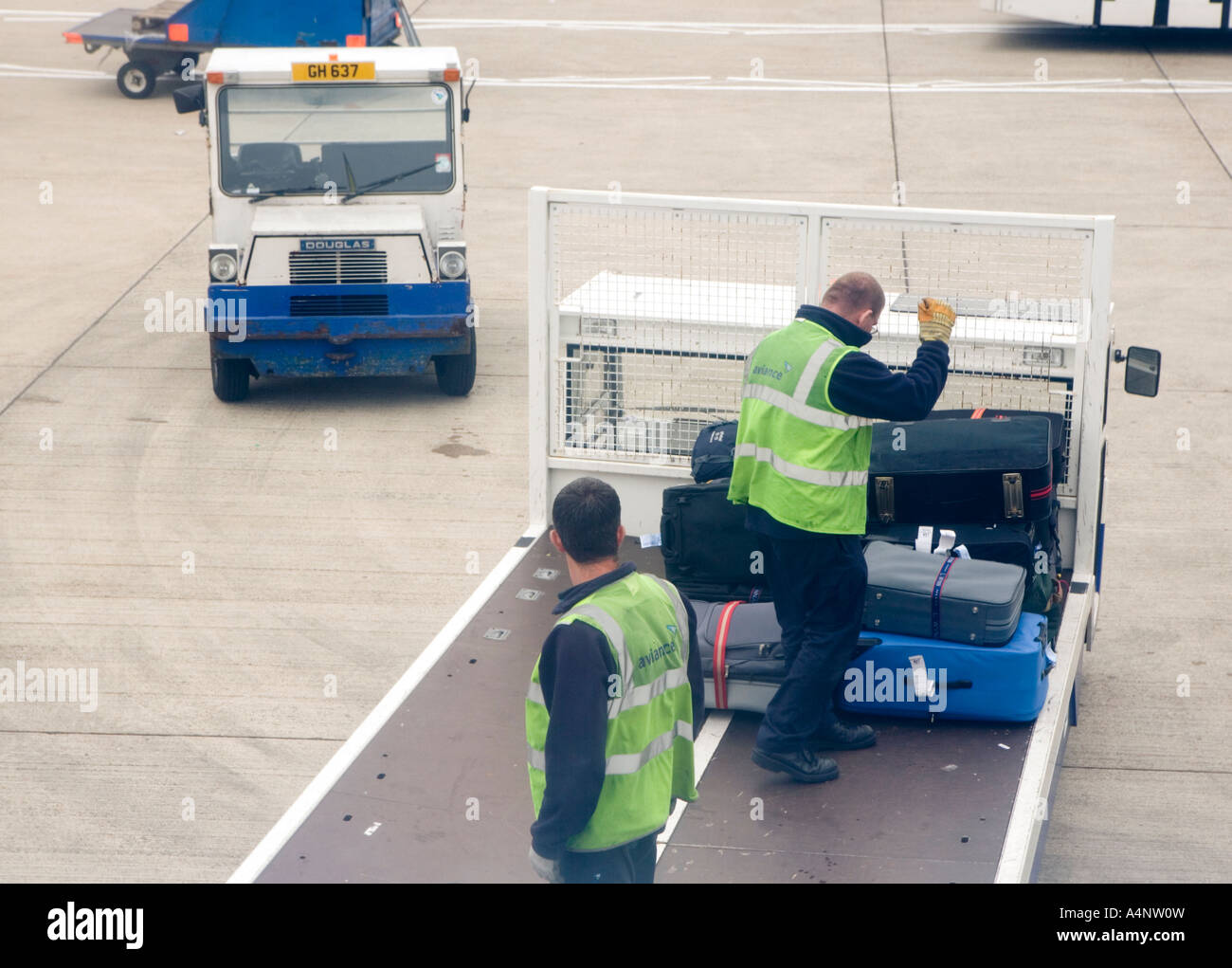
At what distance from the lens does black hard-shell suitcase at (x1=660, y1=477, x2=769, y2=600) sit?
6125 millimetres

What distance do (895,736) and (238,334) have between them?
275 inches

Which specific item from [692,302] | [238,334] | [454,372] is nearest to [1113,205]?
[454,372]

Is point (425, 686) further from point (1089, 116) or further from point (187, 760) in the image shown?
point (1089, 116)

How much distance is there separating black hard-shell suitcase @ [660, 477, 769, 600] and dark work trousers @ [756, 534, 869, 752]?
0.78 m

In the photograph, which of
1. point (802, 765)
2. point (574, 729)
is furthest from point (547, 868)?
point (802, 765)

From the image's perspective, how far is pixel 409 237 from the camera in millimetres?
10906

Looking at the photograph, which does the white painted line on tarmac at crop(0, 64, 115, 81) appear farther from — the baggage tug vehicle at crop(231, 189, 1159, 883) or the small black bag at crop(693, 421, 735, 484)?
the small black bag at crop(693, 421, 735, 484)

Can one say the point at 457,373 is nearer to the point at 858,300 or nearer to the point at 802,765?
the point at 858,300

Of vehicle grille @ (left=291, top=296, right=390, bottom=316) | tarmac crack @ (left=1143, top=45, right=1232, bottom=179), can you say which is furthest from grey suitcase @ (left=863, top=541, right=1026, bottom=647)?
tarmac crack @ (left=1143, top=45, right=1232, bottom=179)

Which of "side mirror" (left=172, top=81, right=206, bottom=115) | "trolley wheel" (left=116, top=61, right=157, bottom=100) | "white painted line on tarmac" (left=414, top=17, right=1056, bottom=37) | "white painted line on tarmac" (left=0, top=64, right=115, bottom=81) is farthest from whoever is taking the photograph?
"white painted line on tarmac" (left=414, top=17, right=1056, bottom=37)

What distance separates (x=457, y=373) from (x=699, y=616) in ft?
20.1

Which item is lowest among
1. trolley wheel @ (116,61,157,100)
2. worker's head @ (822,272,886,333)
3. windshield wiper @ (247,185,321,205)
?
windshield wiper @ (247,185,321,205)

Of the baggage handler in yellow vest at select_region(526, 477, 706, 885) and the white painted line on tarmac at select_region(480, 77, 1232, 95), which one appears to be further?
the white painted line on tarmac at select_region(480, 77, 1232, 95)

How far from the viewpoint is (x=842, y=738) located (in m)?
5.23
